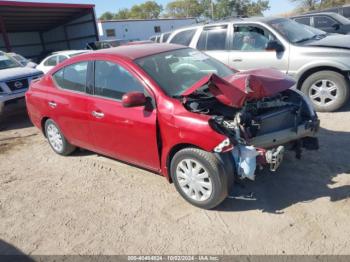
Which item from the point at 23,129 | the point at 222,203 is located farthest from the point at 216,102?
the point at 23,129

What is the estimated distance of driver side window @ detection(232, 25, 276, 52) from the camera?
6863 mm

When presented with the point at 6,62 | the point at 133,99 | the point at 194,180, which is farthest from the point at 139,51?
the point at 6,62

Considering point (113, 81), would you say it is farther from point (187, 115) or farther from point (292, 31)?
point (292, 31)

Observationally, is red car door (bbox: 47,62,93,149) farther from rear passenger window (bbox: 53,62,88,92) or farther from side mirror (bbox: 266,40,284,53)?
side mirror (bbox: 266,40,284,53)

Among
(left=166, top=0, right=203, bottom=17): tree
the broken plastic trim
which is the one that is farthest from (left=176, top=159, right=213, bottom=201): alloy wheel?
(left=166, top=0, right=203, bottom=17): tree

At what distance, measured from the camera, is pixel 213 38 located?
753 centimetres

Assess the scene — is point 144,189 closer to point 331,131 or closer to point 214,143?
point 214,143

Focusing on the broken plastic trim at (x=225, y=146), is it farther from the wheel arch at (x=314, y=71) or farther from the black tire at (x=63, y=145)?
the wheel arch at (x=314, y=71)

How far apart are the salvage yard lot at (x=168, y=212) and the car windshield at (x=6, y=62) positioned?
507 cm

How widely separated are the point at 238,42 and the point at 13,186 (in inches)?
198

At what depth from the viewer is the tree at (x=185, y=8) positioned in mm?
79375

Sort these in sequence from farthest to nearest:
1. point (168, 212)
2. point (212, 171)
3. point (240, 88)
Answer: point (168, 212) < point (240, 88) < point (212, 171)

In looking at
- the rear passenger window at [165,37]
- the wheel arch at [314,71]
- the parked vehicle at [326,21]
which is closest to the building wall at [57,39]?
the parked vehicle at [326,21]

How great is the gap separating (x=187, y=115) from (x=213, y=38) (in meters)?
4.48
